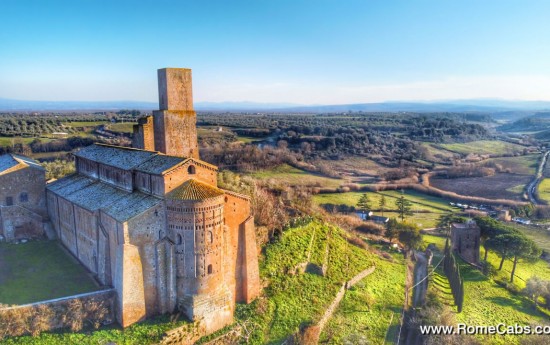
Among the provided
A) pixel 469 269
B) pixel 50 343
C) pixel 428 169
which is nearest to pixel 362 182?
pixel 428 169

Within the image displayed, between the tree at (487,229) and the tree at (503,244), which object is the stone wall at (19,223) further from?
the tree at (487,229)

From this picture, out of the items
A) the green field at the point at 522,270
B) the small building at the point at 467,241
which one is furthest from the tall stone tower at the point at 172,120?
the green field at the point at 522,270

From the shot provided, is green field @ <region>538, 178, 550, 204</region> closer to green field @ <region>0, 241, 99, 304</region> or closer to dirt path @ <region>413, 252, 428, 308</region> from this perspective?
dirt path @ <region>413, 252, 428, 308</region>

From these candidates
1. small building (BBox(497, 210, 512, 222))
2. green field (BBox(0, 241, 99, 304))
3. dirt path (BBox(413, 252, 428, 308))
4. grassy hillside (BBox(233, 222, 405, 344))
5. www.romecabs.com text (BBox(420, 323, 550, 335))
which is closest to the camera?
green field (BBox(0, 241, 99, 304))

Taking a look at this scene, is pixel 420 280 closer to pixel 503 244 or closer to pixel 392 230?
pixel 392 230

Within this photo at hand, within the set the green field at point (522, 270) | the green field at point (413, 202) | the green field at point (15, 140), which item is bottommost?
the green field at point (522, 270)

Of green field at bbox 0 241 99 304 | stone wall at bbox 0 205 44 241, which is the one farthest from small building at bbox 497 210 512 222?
stone wall at bbox 0 205 44 241
